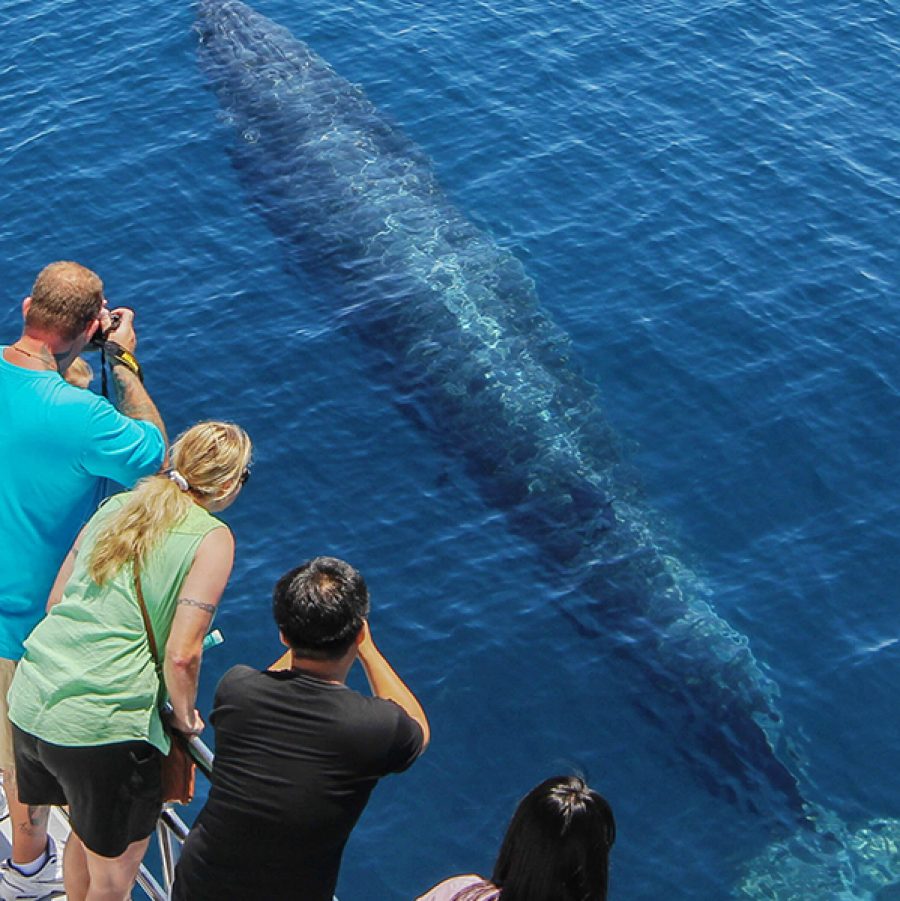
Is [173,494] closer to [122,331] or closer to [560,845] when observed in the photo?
[122,331]

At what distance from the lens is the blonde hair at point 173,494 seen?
20.8ft

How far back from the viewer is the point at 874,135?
25172 mm

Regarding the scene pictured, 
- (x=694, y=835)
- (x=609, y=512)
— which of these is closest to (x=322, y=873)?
(x=694, y=835)

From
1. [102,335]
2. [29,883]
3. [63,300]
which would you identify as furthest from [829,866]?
[63,300]

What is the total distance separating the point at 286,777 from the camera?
18.9ft

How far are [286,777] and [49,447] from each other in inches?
93.8

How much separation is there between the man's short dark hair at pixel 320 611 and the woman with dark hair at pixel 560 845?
1.20m

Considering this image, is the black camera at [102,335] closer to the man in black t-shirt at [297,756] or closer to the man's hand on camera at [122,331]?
the man's hand on camera at [122,331]

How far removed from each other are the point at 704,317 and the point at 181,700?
51.9ft

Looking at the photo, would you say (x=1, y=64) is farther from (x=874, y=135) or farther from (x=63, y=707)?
(x=63, y=707)

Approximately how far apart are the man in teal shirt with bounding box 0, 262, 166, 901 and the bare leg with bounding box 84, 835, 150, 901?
0.73 m

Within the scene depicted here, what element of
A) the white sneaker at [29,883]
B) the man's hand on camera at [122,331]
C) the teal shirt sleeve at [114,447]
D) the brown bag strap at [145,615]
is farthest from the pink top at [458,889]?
the man's hand on camera at [122,331]

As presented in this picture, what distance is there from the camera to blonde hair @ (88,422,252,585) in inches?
250

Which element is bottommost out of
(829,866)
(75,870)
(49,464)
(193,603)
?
(829,866)
